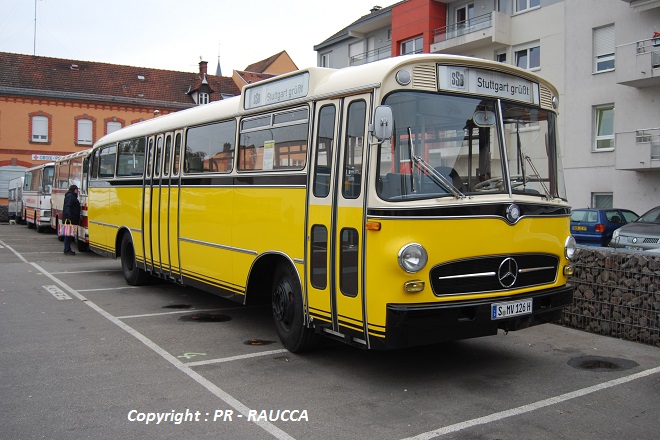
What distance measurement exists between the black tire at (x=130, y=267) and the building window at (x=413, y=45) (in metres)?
25.5

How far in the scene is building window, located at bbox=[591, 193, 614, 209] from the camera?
2617 centimetres

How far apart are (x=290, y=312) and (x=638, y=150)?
68.0 feet

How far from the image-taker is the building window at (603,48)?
26.0 metres

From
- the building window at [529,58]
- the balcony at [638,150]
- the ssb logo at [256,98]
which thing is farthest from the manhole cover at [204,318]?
the building window at [529,58]

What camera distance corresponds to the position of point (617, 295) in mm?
7969

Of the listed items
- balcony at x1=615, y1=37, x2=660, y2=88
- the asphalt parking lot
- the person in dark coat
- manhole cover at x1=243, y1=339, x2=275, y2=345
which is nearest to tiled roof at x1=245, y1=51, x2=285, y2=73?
balcony at x1=615, y1=37, x2=660, y2=88

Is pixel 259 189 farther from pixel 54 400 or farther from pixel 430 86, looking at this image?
pixel 54 400

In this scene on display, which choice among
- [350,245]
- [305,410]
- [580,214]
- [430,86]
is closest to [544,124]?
[430,86]

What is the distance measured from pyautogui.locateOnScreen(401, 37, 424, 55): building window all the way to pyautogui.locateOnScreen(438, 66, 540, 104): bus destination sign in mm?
29187

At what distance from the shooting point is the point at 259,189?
25.3 feet

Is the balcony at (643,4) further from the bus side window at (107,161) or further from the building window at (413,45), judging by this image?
the bus side window at (107,161)

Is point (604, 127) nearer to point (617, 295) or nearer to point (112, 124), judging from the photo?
point (617, 295)

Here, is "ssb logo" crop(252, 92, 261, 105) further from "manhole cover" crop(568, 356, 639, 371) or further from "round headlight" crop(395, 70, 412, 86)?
"manhole cover" crop(568, 356, 639, 371)

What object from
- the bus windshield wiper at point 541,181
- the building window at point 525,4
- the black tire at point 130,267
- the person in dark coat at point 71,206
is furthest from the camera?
the building window at point 525,4
